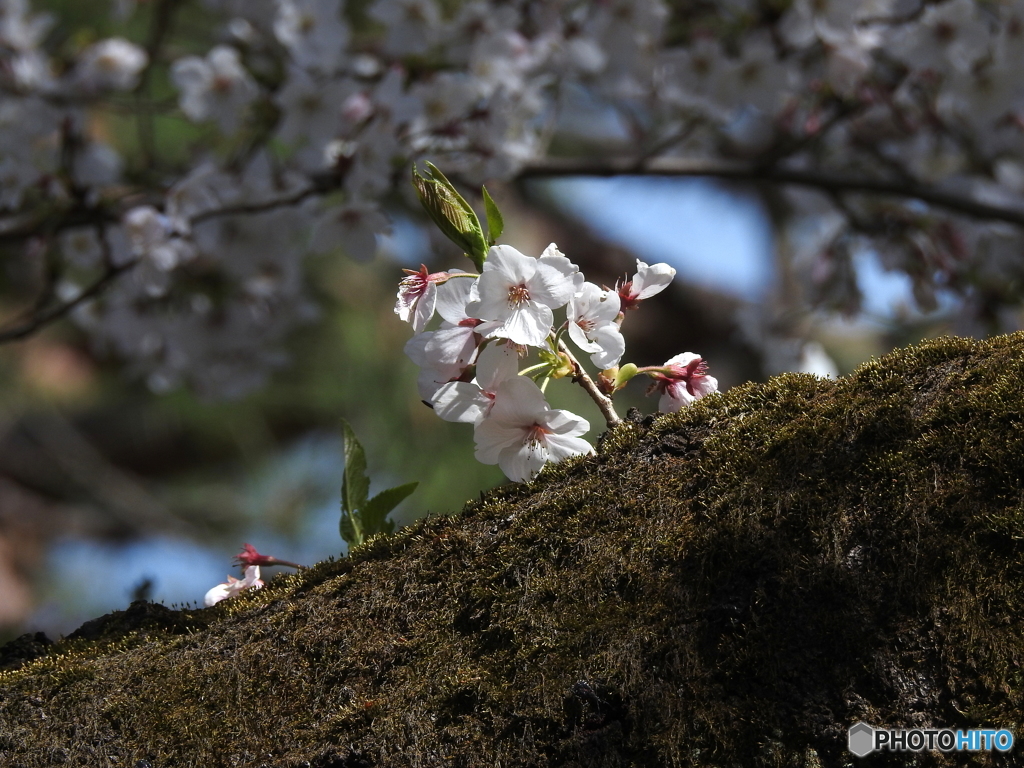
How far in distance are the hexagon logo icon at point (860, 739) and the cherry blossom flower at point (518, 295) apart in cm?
35

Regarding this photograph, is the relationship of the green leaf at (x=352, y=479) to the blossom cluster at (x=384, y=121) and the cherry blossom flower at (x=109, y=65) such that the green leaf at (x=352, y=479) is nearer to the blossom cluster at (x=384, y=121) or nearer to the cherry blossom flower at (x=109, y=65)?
the blossom cluster at (x=384, y=121)

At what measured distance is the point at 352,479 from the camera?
0.91 metres

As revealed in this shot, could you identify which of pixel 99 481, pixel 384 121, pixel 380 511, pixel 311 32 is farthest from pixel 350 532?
pixel 99 481

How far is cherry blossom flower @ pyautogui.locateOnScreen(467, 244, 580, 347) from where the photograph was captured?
2.42ft

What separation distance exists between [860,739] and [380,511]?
47 cm

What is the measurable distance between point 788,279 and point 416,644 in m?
4.62

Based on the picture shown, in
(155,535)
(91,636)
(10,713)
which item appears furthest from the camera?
(155,535)

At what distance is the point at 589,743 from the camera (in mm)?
615

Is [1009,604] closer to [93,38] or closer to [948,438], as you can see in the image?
[948,438]

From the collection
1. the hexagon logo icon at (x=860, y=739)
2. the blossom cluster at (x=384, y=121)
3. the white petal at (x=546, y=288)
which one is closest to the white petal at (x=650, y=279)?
the white petal at (x=546, y=288)

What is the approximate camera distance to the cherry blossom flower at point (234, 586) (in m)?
0.88

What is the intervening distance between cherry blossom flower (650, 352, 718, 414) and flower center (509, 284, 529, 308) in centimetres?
16

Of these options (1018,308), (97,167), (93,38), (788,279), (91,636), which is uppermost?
(788,279)

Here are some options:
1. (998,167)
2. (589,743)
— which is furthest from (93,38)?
(998,167)
